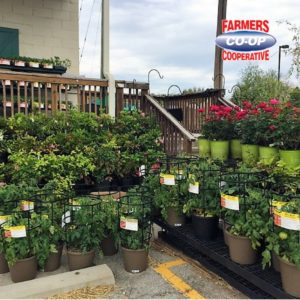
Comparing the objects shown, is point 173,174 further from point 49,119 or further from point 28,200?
point 49,119

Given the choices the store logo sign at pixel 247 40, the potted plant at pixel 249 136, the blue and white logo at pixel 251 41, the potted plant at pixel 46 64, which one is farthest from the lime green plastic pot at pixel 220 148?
the blue and white logo at pixel 251 41

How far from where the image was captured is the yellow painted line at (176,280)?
2.74m

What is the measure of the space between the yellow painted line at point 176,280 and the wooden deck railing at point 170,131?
2.66 meters

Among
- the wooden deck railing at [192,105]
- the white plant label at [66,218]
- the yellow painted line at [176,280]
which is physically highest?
the wooden deck railing at [192,105]

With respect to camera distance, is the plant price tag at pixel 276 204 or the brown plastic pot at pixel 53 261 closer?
the plant price tag at pixel 276 204

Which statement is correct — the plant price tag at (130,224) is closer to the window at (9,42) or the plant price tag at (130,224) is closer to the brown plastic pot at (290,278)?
the brown plastic pot at (290,278)

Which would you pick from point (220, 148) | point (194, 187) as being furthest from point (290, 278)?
point (220, 148)

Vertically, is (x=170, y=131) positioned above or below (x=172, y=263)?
above

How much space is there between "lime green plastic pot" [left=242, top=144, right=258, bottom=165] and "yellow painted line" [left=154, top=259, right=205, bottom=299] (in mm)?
1506

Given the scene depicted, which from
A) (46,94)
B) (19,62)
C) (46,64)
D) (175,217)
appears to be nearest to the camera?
(175,217)

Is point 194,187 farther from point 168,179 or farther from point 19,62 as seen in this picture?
point 19,62

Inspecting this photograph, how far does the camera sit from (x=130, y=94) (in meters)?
6.79

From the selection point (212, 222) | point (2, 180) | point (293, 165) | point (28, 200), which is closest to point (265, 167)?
point (293, 165)

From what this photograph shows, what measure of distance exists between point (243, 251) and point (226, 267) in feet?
1.08
